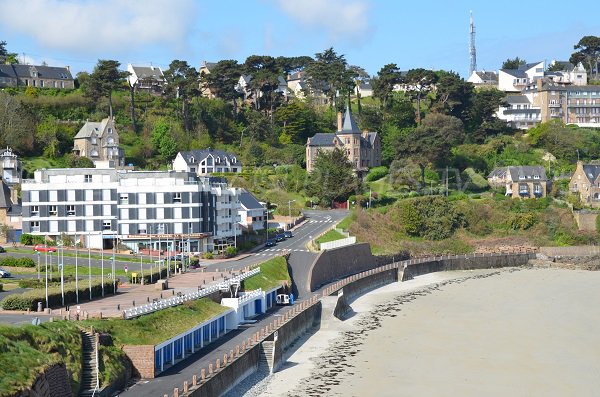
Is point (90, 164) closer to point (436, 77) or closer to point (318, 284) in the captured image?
point (318, 284)

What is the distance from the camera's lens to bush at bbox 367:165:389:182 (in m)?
98.6

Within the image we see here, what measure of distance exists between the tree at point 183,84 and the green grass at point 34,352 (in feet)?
241

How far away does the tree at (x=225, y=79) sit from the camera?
4259 inches

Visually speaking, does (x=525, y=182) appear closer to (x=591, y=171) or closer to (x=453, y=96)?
(x=591, y=171)

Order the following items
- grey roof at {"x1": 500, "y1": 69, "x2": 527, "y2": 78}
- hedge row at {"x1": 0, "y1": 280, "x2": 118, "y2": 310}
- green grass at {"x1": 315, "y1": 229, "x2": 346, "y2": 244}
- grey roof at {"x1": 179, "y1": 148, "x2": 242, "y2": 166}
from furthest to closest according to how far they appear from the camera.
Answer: grey roof at {"x1": 500, "y1": 69, "x2": 527, "y2": 78} < grey roof at {"x1": 179, "y1": 148, "x2": 242, "y2": 166} < green grass at {"x1": 315, "y1": 229, "x2": 346, "y2": 244} < hedge row at {"x1": 0, "y1": 280, "x2": 118, "y2": 310}

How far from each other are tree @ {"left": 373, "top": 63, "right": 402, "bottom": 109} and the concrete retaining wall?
43057mm

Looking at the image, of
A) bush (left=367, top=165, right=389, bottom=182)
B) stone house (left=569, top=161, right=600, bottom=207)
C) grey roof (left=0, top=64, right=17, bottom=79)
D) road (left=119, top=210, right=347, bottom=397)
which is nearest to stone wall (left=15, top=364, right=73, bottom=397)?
road (left=119, top=210, right=347, bottom=397)

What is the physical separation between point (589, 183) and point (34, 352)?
80561mm

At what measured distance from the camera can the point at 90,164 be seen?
284 ft

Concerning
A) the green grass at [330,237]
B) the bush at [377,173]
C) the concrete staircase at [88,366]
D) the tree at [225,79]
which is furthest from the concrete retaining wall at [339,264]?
the tree at [225,79]

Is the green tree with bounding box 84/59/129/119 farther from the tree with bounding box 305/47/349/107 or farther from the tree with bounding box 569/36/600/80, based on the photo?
the tree with bounding box 569/36/600/80

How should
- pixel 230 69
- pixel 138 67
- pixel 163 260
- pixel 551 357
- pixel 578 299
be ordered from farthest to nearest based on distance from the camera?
pixel 138 67
pixel 230 69
pixel 578 299
pixel 163 260
pixel 551 357

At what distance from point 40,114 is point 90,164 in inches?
499

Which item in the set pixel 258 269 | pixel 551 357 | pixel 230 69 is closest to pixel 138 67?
pixel 230 69
